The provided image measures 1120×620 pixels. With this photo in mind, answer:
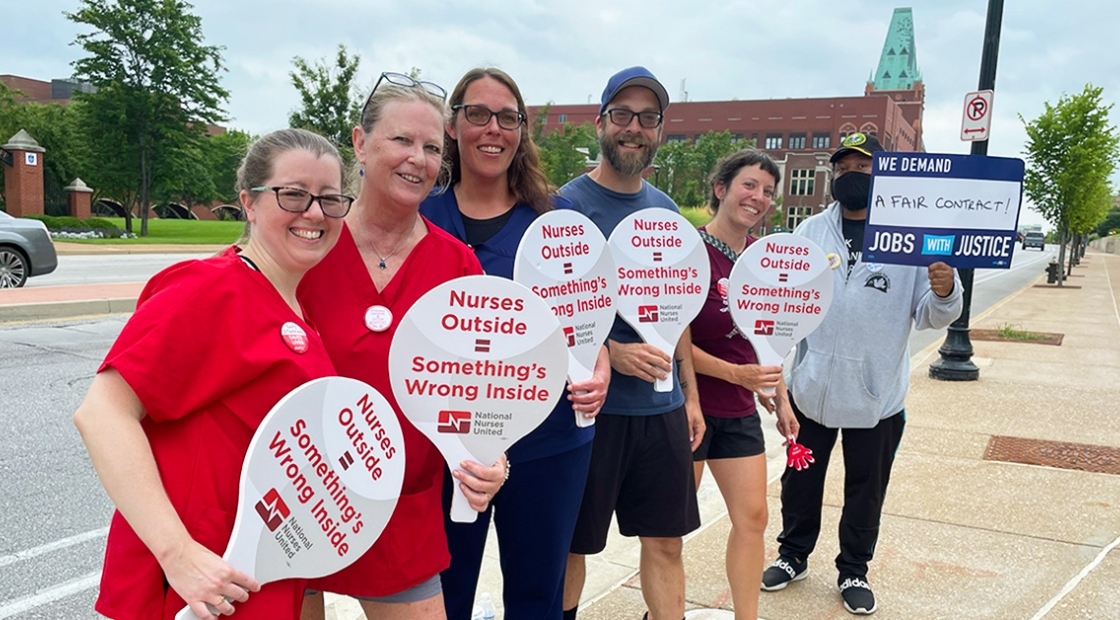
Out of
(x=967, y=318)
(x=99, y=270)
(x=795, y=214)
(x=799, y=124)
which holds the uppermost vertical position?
(x=799, y=124)

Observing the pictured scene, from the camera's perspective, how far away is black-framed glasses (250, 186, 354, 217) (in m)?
1.64

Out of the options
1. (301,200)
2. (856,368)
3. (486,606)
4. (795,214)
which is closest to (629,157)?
Result: (301,200)

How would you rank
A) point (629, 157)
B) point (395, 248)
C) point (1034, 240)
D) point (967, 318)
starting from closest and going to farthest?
point (395, 248) < point (629, 157) < point (967, 318) < point (1034, 240)

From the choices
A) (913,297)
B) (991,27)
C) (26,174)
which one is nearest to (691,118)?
(26,174)

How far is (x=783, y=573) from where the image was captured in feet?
11.6

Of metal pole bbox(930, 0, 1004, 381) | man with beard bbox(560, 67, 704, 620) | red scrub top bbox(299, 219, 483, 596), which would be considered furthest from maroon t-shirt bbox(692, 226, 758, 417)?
metal pole bbox(930, 0, 1004, 381)

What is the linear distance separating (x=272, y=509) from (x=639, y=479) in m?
1.52

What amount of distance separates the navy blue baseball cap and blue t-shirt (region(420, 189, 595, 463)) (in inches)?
24.3

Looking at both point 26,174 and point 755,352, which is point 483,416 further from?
point 26,174

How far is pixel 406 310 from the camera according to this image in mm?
1930

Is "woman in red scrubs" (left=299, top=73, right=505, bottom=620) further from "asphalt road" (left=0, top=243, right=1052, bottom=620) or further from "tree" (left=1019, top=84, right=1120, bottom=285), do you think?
"tree" (left=1019, top=84, right=1120, bottom=285)

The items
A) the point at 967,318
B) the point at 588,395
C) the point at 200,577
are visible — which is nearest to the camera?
the point at 200,577

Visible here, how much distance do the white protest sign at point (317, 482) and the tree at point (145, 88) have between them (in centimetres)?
3657

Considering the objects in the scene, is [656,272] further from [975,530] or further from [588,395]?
[975,530]
